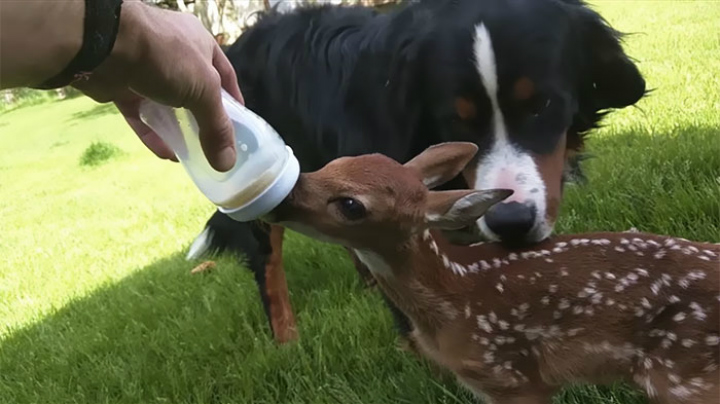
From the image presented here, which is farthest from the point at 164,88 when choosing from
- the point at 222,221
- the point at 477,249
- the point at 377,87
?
the point at 222,221

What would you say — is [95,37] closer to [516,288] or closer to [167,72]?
[167,72]

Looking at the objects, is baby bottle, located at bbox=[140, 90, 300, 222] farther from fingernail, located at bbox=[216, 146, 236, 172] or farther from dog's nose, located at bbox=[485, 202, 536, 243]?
dog's nose, located at bbox=[485, 202, 536, 243]

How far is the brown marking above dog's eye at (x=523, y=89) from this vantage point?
243 cm

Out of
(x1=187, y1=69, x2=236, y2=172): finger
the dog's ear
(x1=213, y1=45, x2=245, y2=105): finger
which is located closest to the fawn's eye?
(x1=187, y1=69, x2=236, y2=172): finger

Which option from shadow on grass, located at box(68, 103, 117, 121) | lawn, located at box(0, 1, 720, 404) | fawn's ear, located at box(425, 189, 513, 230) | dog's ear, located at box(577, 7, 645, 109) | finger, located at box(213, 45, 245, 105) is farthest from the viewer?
shadow on grass, located at box(68, 103, 117, 121)

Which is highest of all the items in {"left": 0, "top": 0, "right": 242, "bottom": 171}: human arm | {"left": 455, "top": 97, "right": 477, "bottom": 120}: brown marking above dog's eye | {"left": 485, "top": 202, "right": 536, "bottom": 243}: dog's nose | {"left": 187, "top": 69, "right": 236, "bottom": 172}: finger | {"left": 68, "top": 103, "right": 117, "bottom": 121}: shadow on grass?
{"left": 0, "top": 0, "right": 242, "bottom": 171}: human arm

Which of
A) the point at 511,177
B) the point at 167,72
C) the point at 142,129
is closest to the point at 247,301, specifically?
the point at 142,129

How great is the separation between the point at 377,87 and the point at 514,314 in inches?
41.7

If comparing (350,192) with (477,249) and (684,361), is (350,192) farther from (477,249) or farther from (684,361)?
(684,361)

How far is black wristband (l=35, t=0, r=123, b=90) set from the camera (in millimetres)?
1427

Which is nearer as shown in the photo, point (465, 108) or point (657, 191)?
point (465, 108)

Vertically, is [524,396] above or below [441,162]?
below

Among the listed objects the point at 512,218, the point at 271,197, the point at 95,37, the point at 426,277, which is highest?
the point at 95,37

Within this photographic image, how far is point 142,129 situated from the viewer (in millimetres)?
2221
